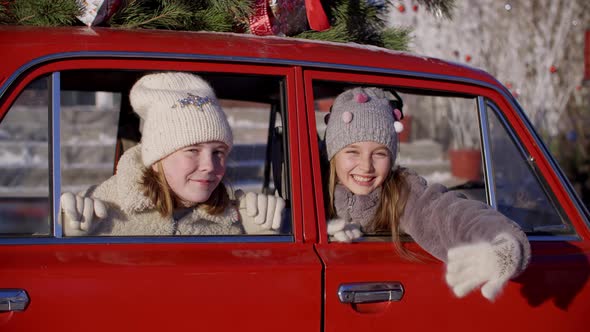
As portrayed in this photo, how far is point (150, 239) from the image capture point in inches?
82.7

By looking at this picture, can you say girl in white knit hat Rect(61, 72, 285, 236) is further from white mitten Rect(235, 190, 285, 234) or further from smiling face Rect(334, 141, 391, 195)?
smiling face Rect(334, 141, 391, 195)

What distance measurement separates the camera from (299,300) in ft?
6.77

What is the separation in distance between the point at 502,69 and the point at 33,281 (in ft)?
32.5

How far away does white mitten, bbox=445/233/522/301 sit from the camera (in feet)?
6.58

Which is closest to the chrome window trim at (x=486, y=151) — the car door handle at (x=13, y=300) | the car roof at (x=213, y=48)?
the car roof at (x=213, y=48)

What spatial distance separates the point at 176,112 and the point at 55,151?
17.1 inches

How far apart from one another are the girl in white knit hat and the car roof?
13 centimetres

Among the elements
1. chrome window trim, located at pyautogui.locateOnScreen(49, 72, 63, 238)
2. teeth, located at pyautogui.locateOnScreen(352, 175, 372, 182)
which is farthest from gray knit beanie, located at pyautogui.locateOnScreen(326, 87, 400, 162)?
chrome window trim, located at pyautogui.locateOnScreen(49, 72, 63, 238)

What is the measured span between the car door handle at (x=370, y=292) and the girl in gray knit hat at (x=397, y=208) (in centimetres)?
18

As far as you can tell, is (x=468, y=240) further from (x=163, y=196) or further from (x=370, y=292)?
(x=163, y=196)

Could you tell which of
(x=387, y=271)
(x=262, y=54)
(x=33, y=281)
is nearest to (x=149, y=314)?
(x=33, y=281)

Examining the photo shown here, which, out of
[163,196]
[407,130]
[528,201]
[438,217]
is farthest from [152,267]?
[407,130]

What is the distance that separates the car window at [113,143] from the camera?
2.31 m

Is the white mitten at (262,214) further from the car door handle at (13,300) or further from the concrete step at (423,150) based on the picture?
the concrete step at (423,150)
